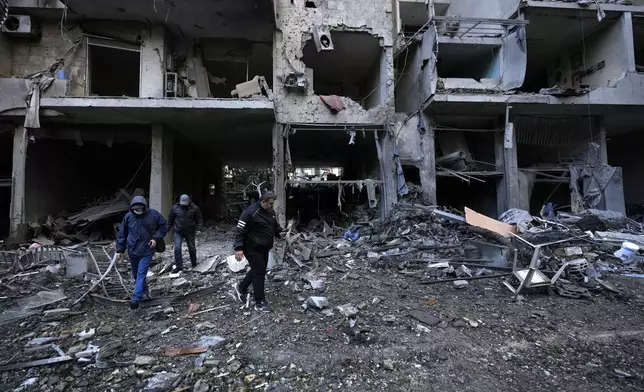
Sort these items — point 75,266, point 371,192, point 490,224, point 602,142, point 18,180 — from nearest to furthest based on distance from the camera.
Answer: point 75,266 → point 490,224 → point 18,180 → point 371,192 → point 602,142

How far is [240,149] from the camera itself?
1412 centimetres

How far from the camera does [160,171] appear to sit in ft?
32.0

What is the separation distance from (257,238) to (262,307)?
1.02 meters

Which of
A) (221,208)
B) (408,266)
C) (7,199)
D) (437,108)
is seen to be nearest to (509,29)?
(437,108)

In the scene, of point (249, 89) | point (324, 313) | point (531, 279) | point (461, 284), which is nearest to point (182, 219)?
point (324, 313)

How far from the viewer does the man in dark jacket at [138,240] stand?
4.56 metres

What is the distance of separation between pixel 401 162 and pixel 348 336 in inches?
309

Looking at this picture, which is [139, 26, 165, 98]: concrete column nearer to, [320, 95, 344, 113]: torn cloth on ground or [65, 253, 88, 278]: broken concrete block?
[320, 95, 344, 113]: torn cloth on ground

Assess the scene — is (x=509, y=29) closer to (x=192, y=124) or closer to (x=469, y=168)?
(x=469, y=168)

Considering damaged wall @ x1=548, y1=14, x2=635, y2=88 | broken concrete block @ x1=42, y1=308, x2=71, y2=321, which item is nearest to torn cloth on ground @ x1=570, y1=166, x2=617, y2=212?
damaged wall @ x1=548, y1=14, x2=635, y2=88

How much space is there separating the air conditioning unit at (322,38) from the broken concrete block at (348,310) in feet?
27.5

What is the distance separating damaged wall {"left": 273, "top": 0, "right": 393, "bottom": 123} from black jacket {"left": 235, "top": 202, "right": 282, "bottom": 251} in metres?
6.34

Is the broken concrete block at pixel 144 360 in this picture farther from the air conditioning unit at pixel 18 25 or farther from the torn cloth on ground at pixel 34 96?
the air conditioning unit at pixel 18 25

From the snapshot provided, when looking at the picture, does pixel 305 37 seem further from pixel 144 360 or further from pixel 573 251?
pixel 144 360
